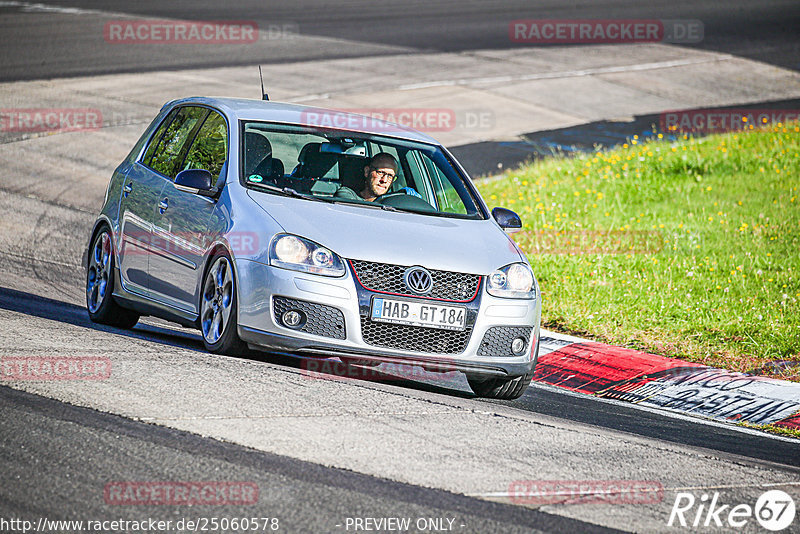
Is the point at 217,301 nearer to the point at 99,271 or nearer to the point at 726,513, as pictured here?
the point at 99,271

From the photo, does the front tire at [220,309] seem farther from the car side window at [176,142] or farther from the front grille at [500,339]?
the front grille at [500,339]

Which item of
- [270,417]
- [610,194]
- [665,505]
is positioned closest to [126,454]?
[270,417]

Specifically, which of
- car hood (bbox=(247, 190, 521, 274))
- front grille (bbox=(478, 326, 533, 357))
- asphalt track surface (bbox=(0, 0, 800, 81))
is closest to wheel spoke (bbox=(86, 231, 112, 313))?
car hood (bbox=(247, 190, 521, 274))

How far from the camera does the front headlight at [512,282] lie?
7.30m

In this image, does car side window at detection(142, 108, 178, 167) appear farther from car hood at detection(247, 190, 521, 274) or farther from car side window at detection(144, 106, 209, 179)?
car hood at detection(247, 190, 521, 274)

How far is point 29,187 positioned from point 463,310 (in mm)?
9267

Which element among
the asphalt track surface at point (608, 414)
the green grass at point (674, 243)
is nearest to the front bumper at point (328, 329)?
the asphalt track surface at point (608, 414)

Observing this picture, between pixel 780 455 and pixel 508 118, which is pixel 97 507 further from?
pixel 508 118

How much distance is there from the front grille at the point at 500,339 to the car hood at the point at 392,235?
378 mm

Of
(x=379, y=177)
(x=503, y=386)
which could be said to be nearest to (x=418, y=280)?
(x=503, y=386)

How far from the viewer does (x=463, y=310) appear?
7145 millimetres

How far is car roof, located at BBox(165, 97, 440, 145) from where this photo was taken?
8.28m

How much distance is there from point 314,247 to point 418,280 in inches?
25.1

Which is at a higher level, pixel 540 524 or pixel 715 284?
pixel 540 524
